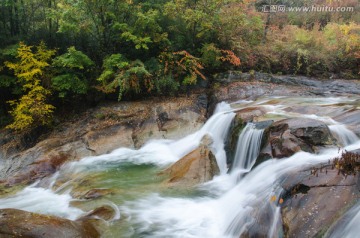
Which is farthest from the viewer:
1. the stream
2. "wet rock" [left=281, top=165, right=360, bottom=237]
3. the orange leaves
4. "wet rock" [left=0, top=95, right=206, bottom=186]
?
the orange leaves

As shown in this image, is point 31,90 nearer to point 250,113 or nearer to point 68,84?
point 68,84

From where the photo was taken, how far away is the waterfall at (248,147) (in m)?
7.66

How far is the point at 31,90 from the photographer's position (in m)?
10.9

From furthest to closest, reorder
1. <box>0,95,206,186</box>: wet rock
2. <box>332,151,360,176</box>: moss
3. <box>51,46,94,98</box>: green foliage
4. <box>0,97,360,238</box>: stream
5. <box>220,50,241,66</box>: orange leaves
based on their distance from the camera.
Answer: <box>220,50,241,66</box>: orange leaves → <box>51,46,94,98</box>: green foliage → <box>0,95,206,186</box>: wet rock → <box>0,97,360,238</box>: stream → <box>332,151,360,176</box>: moss

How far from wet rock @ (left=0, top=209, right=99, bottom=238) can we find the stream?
0.58 metres

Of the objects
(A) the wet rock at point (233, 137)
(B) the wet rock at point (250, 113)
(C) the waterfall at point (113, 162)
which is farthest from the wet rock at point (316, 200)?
(B) the wet rock at point (250, 113)

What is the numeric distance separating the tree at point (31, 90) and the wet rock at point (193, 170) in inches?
211

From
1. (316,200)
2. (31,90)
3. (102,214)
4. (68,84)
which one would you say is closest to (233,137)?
(316,200)

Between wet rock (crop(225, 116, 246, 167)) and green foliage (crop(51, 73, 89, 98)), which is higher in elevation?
green foliage (crop(51, 73, 89, 98))

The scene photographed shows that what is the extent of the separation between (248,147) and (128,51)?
6815mm

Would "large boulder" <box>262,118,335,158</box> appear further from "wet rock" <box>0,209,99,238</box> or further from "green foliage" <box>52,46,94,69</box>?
"green foliage" <box>52,46,94,69</box>

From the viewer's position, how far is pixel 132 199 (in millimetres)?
6934

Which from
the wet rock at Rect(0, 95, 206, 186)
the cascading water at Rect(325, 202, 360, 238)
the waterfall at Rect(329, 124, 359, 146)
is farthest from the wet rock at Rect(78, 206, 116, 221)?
the waterfall at Rect(329, 124, 359, 146)

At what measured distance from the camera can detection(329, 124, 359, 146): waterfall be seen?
267 inches
